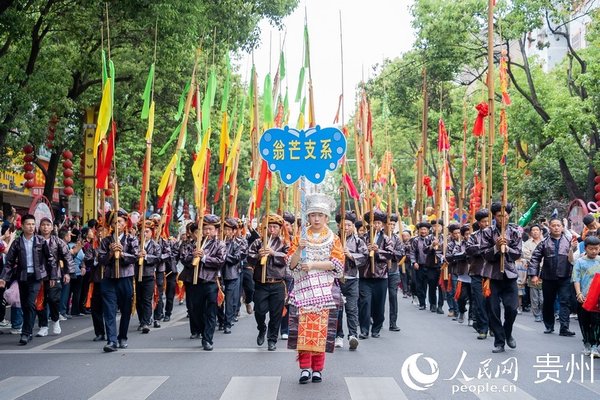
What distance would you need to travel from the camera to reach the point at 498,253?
10859 millimetres

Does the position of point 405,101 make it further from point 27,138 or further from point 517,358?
point 517,358

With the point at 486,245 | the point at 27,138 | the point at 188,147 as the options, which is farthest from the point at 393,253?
the point at 188,147

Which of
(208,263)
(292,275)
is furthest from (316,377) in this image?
(208,263)

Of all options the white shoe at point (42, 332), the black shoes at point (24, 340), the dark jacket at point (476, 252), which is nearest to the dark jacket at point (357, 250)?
the dark jacket at point (476, 252)

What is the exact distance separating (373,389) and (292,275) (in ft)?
5.61

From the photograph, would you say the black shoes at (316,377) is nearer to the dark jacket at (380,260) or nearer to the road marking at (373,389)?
the road marking at (373,389)

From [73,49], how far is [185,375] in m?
14.5

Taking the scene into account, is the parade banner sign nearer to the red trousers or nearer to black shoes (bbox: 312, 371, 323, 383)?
the red trousers

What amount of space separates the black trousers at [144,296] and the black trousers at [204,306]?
141 centimetres

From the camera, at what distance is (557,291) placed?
13617 millimetres

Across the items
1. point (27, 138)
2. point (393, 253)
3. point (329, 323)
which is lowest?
point (329, 323)

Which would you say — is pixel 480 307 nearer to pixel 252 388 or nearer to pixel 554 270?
pixel 554 270

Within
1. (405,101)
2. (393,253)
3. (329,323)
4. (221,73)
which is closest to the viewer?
(329,323)

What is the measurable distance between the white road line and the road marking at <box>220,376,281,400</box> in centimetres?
180
